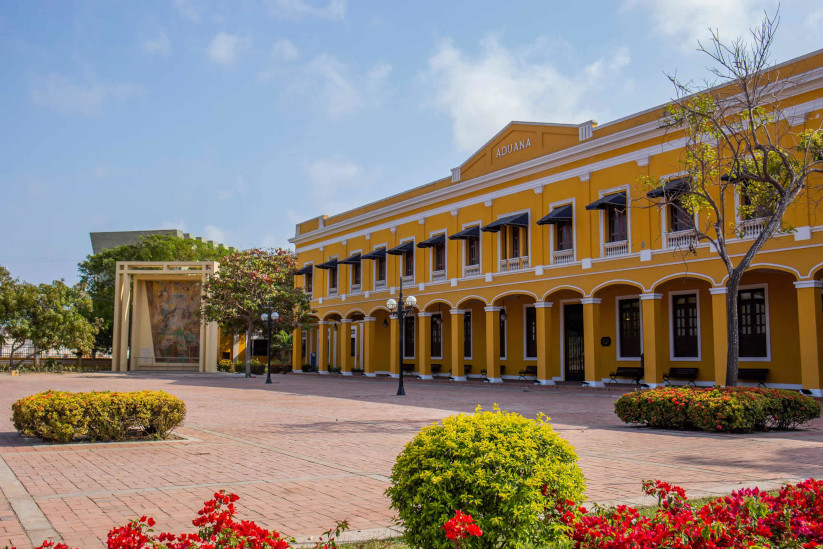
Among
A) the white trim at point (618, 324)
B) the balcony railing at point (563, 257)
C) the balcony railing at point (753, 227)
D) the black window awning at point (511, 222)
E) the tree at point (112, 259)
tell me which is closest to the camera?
the balcony railing at point (753, 227)

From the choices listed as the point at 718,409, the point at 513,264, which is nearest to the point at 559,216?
the point at 513,264

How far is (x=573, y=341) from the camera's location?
90.1 ft

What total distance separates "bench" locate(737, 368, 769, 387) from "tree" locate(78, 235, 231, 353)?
135ft

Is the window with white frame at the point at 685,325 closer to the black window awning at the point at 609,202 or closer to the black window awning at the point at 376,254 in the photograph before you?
the black window awning at the point at 609,202

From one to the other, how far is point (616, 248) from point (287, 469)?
59.4 feet

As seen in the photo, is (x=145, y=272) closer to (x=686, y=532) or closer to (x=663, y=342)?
(x=663, y=342)

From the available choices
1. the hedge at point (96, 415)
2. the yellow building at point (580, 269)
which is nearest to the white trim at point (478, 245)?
the yellow building at point (580, 269)

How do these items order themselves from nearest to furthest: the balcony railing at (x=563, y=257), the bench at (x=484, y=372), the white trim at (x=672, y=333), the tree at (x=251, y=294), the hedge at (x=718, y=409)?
the hedge at (x=718, y=409)
the white trim at (x=672, y=333)
the balcony railing at (x=563, y=257)
the bench at (x=484, y=372)
the tree at (x=251, y=294)

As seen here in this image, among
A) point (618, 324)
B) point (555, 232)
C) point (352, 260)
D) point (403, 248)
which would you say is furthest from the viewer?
point (352, 260)

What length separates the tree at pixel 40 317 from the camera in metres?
39.2

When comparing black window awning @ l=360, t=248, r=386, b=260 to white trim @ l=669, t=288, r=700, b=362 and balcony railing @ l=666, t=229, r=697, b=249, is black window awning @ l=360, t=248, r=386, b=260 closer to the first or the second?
white trim @ l=669, t=288, r=700, b=362

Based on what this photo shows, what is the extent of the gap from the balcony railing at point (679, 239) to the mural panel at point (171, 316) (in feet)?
104

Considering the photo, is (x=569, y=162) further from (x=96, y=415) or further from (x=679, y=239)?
(x=96, y=415)

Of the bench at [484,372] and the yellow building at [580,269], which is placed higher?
the yellow building at [580,269]
